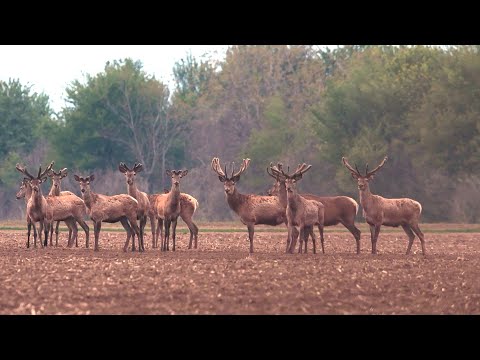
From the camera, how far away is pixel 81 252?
2922cm

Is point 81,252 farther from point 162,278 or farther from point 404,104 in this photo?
point 404,104

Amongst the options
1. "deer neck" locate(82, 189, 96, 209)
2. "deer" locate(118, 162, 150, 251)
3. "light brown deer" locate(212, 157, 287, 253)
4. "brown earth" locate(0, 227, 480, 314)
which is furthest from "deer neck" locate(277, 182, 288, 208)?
"deer neck" locate(82, 189, 96, 209)

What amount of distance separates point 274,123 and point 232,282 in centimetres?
5656

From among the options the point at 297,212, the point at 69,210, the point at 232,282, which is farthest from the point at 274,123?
the point at 232,282

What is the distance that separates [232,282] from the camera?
68.4ft

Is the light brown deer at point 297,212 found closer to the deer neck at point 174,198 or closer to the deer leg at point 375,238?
the deer leg at point 375,238

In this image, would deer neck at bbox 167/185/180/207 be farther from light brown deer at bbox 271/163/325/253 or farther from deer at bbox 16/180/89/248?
deer at bbox 16/180/89/248

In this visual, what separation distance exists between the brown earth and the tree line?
32.4m

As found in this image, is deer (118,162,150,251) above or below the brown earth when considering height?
above

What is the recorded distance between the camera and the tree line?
6291cm

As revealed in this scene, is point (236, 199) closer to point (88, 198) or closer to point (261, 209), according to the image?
point (261, 209)

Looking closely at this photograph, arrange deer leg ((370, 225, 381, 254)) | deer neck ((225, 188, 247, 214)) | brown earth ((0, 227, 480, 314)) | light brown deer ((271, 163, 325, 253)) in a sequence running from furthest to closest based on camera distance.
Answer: deer neck ((225, 188, 247, 214)) < deer leg ((370, 225, 381, 254)) < light brown deer ((271, 163, 325, 253)) < brown earth ((0, 227, 480, 314))

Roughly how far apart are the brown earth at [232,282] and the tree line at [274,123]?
3237 cm

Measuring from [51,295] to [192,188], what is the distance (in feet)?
185
